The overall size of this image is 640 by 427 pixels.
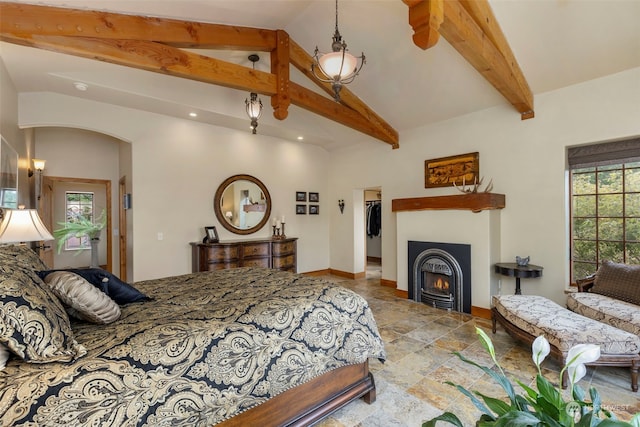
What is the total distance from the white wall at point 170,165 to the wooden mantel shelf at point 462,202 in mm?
2811

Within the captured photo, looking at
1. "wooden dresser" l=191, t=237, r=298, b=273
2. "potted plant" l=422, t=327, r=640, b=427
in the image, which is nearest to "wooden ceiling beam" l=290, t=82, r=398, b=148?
"wooden dresser" l=191, t=237, r=298, b=273

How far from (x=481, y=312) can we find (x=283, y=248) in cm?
335

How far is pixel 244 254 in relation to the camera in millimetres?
5023

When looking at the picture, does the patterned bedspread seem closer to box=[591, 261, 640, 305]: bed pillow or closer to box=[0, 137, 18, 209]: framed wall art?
box=[0, 137, 18, 209]: framed wall art

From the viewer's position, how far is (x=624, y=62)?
124 inches

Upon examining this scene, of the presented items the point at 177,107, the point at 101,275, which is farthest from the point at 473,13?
the point at 177,107

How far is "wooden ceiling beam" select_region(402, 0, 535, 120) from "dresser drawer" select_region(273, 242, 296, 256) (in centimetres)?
398

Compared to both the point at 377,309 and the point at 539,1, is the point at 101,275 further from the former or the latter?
the point at 539,1

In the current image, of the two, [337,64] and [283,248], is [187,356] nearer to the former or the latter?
[337,64]

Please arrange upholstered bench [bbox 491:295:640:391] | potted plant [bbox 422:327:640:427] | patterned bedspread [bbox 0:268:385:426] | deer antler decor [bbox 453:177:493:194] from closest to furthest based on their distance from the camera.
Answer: potted plant [bbox 422:327:640:427] → patterned bedspread [bbox 0:268:385:426] → upholstered bench [bbox 491:295:640:391] → deer antler decor [bbox 453:177:493:194]

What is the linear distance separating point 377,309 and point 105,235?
6.21 metres

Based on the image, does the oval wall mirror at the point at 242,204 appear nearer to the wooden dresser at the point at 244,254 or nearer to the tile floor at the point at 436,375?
the wooden dresser at the point at 244,254

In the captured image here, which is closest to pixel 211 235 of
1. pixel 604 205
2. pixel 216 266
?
pixel 216 266

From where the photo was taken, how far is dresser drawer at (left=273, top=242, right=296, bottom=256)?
17.6 ft
